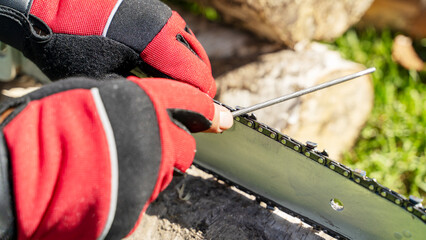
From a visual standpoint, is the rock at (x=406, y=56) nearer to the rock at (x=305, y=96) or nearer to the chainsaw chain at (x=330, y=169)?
the rock at (x=305, y=96)

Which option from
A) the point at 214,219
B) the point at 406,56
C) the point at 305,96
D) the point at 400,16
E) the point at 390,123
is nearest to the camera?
the point at 214,219

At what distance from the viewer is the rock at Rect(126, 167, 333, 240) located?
1.55 meters

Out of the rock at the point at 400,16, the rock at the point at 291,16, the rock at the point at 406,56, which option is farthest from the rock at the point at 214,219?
the rock at the point at 400,16

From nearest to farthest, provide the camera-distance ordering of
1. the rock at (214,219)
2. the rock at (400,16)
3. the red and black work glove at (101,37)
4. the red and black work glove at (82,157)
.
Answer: the red and black work glove at (82,157)
the red and black work glove at (101,37)
the rock at (214,219)
the rock at (400,16)

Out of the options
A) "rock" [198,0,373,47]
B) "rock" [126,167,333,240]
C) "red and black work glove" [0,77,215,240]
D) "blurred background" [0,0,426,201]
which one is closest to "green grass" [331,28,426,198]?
"blurred background" [0,0,426,201]

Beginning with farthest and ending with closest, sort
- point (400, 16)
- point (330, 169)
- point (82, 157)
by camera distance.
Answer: point (400, 16), point (330, 169), point (82, 157)

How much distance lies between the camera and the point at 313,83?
247 centimetres

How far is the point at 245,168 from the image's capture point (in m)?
1.62

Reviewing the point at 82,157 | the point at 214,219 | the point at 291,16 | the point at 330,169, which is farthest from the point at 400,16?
the point at 82,157

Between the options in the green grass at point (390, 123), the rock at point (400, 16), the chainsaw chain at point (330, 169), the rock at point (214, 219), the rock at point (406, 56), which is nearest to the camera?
the chainsaw chain at point (330, 169)

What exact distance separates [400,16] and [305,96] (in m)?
1.66

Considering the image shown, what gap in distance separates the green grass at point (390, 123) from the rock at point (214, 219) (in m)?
1.23

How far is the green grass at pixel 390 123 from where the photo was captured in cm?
261

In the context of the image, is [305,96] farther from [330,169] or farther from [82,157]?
[82,157]
